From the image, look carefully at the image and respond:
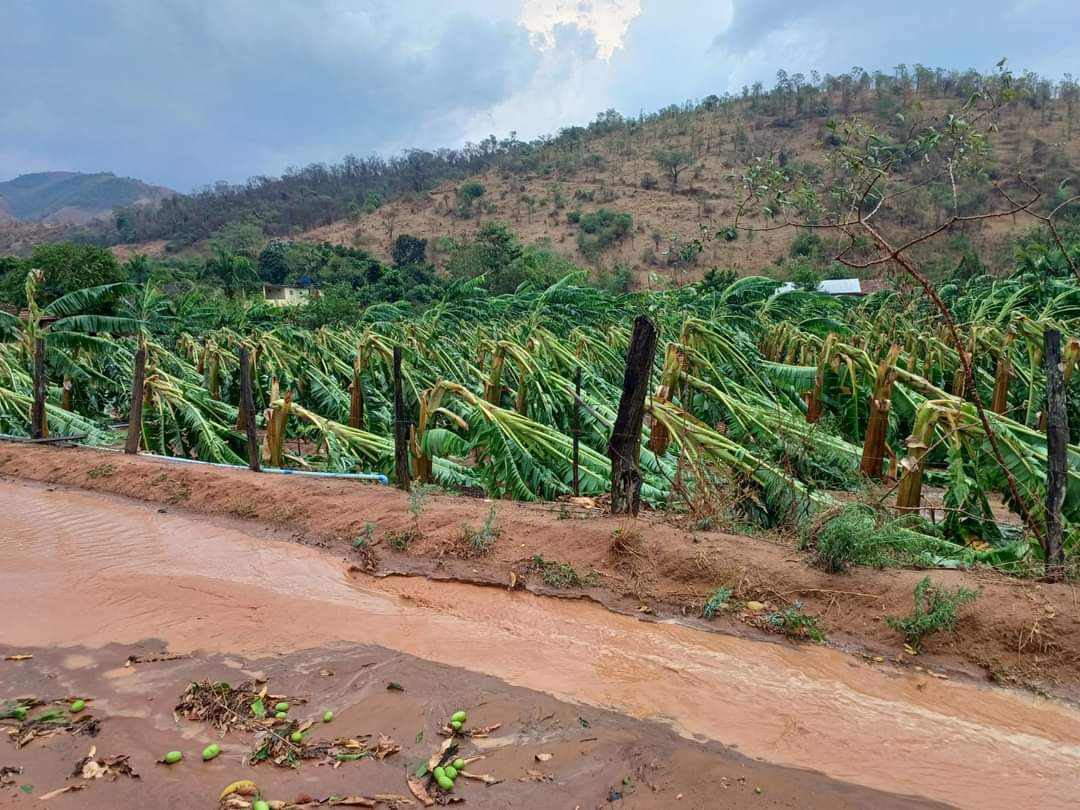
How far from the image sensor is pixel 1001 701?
4.03 m

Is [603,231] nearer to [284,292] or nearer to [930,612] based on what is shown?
[284,292]

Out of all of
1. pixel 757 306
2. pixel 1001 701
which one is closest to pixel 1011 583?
pixel 1001 701

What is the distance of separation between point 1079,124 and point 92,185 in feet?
733

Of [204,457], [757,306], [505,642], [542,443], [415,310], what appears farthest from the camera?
[415,310]

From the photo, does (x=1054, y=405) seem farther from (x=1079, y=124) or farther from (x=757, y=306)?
(x=1079, y=124)

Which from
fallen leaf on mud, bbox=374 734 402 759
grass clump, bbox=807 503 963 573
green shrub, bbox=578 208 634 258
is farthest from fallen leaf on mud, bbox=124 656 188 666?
green shrub, bbox=578 208 634 258

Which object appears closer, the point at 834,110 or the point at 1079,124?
the point at 1079,124

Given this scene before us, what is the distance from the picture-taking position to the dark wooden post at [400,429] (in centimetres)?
714

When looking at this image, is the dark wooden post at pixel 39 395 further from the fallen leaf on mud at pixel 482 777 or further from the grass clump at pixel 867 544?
the grass clump at pixel 867 544

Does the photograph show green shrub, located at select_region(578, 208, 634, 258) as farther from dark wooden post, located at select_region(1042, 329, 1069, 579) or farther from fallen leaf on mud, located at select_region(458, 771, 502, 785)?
fallen leaf on mud, located at select_region(458, 771, 502, 785)

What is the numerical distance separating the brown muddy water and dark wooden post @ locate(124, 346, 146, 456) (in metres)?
2.28

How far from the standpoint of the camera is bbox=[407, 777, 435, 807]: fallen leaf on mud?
3.16 m

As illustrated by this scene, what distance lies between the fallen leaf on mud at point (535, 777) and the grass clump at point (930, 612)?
259 cm

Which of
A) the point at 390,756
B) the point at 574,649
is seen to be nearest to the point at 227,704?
the point at 390,756
